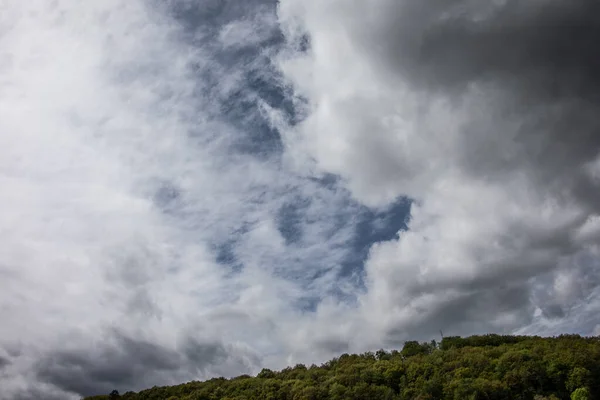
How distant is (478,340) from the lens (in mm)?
188750

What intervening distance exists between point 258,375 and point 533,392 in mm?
105838

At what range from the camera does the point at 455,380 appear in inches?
4444

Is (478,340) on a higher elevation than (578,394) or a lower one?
higher

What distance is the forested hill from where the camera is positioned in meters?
109

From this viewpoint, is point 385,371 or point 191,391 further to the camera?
point 191,391

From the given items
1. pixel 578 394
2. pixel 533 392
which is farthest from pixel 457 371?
pixel 578 394

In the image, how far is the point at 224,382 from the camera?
166 m

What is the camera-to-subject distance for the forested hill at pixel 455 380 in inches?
4279

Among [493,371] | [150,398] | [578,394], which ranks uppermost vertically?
[150,398]

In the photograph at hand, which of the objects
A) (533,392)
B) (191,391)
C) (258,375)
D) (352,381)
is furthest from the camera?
(258,375)

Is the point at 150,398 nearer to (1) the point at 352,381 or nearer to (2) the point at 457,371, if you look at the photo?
(1) the point at 352,381

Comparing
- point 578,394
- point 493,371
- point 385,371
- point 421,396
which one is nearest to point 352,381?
point 385,371

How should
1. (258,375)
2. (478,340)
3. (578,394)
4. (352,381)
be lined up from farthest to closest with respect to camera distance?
(478,340)
(258,375)
(352,381)
(578,394)

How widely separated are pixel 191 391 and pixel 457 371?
9886 cm
